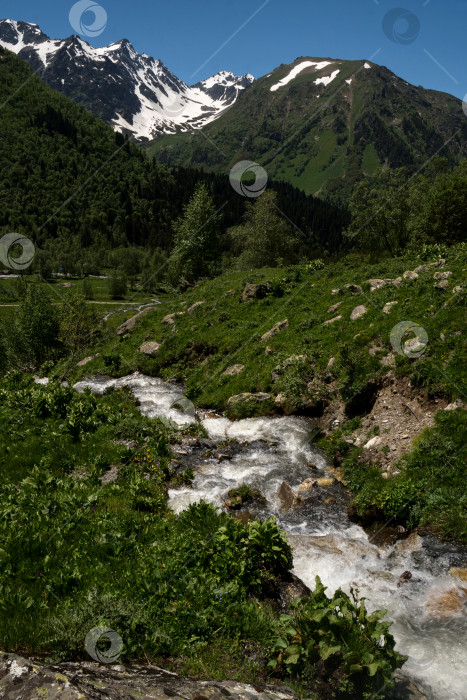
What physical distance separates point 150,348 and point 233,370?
10331mm

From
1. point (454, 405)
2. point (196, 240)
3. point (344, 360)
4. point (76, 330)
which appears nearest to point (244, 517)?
point (454, 405)

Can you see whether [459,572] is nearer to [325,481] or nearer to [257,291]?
[325,481]

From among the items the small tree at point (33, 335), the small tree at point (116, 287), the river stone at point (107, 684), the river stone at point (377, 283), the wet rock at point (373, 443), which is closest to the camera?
the river stone at point (107, 684)

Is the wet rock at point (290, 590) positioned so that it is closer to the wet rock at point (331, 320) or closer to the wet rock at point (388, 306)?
the wet rock at point (388, 306)

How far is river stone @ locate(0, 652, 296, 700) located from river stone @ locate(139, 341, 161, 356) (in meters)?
26.3

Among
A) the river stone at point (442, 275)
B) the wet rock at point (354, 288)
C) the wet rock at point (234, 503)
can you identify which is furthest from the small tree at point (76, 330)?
the river stone at point (442, 275)

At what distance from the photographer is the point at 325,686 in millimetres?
5645

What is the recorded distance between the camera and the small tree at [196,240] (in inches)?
2405

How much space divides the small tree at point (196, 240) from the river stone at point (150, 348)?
31.6 meters

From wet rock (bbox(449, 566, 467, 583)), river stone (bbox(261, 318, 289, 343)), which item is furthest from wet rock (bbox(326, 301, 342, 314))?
wet rock (bbox(449, 566, 467, 583))

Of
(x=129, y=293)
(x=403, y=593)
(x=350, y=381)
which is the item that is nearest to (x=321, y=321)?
(x=350, y=381)

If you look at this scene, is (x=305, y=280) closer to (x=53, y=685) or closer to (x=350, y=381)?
(x=350, y=381)

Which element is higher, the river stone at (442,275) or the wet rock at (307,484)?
the river stone at (442,275)

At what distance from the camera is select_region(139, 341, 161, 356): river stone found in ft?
101
